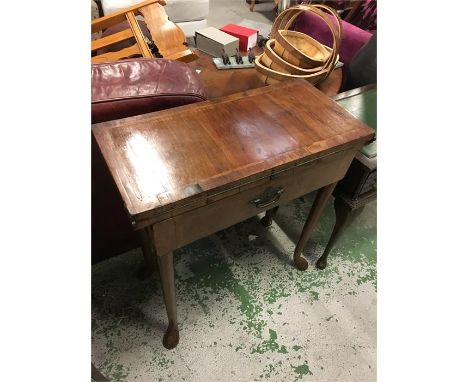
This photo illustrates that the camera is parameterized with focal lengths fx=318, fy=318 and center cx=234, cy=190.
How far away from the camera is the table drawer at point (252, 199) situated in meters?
0.74

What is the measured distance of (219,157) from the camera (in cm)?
75

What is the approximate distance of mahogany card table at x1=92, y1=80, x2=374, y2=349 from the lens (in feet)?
2.25

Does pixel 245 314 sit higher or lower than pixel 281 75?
lower

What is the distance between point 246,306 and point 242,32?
138cm

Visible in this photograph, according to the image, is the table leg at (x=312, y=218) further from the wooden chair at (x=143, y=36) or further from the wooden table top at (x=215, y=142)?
the wooden chair at (x=143, y=36)

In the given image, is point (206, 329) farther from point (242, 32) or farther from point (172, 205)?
point (242, 32)

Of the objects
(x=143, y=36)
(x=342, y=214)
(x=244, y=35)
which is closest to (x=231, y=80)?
(x=244, y=35)

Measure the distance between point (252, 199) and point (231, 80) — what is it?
0.82 m

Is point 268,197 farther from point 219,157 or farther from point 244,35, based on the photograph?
point 244,35

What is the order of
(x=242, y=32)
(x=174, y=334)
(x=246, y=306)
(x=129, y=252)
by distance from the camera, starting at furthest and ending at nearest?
1. (x=242, y=32)
2. (x=129, y=252)
3. (x=246, y=306)
4. (x=174, y=334)

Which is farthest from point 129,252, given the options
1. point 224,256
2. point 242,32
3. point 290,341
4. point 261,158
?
point 242,32

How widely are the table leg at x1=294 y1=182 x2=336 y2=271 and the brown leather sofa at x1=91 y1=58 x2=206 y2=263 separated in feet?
1.64

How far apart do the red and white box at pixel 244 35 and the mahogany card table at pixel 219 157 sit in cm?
85

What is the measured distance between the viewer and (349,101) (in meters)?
1.19
